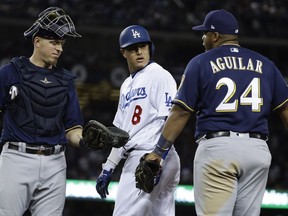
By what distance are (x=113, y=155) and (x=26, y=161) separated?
1124 mm

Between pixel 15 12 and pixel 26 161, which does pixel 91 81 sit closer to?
pixel 15 12

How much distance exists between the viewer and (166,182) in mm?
5656

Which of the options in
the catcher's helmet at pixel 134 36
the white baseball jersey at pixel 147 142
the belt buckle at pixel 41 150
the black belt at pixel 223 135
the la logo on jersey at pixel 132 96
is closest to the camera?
the black belt at pixel 223 135

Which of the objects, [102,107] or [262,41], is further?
[262,41]

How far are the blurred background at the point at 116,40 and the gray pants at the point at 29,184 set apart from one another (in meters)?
11.5

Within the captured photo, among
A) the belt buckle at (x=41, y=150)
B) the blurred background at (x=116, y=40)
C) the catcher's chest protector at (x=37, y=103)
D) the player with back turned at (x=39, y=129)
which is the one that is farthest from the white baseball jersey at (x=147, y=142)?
the blurred background at (x=116, y=40)

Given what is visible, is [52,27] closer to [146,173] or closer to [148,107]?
[148,107]

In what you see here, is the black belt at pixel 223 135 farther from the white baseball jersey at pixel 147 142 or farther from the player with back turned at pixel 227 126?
the white baseball jersey at pixel 147 142

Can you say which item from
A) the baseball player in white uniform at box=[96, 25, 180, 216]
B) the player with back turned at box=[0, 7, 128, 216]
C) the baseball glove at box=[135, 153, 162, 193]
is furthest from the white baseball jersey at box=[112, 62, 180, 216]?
the player with back turned at box=[0, 7, 128, 216]

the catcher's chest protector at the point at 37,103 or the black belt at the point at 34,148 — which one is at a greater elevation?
the catcher's chest protector at the point at 37,103

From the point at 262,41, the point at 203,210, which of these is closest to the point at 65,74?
the point at 203,210

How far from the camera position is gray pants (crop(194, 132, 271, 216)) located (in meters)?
4.76

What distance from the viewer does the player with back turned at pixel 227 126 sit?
15.7 feet

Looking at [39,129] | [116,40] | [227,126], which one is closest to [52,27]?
[39,129]
